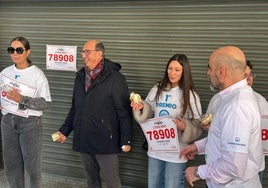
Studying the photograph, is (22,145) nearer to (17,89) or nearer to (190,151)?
(17,89)

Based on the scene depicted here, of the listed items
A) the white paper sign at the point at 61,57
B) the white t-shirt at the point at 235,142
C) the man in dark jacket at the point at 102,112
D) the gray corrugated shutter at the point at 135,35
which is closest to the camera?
the white t-shirt at the point at 235,142

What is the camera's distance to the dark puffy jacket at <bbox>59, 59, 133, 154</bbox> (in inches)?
139

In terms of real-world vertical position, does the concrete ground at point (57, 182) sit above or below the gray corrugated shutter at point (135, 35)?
below

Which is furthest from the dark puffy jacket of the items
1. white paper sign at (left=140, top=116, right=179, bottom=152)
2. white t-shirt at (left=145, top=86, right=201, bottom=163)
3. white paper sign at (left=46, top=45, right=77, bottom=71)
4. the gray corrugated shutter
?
white paper sign at (left=46, top=45, right=77, bottom=71)

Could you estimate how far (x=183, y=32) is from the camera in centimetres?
409

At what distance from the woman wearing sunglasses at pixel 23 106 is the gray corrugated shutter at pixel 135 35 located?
1045 mm

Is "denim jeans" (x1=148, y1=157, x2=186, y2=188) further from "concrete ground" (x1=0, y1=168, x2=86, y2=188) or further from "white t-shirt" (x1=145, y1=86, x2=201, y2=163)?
"concrete ground" (x1=0, y1=168, x2=86, y2=188)

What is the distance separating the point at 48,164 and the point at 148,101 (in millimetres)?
2209

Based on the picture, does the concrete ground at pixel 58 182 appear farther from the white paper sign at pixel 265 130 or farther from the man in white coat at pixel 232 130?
the man in white coat at pixel 232 130

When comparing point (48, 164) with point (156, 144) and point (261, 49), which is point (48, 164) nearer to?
point (156, 144)

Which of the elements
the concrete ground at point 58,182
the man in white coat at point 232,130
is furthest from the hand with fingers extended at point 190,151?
the concrete ground at point 58,182

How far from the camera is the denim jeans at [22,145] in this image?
370 cm

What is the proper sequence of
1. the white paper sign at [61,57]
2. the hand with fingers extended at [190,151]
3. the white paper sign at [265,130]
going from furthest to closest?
the white paper sign at [61,57] → the white paper sign at [265,130] → the hand with fingers extended at [190,151]

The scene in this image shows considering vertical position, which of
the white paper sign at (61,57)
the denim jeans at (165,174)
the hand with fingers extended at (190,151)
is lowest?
the denim jeans at (165,174)
